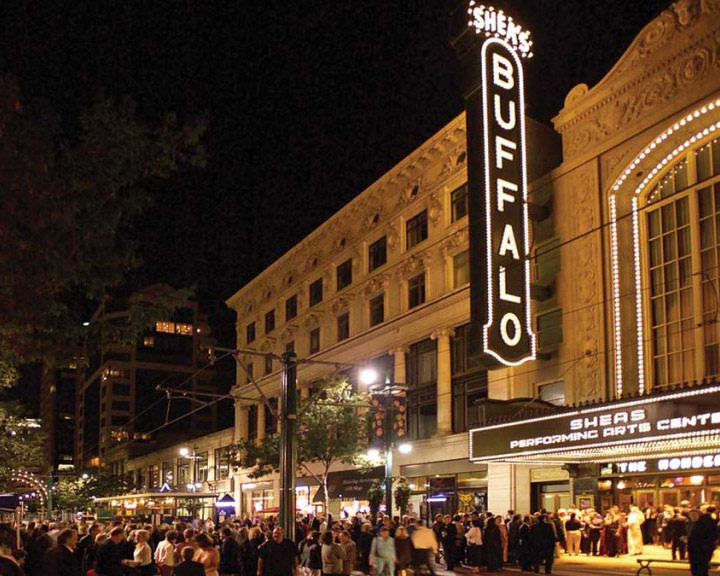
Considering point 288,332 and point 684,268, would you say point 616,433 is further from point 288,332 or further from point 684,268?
point 288,332

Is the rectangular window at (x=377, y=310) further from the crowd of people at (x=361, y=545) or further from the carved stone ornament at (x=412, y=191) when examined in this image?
the crowd of people at (x=361, y=545)

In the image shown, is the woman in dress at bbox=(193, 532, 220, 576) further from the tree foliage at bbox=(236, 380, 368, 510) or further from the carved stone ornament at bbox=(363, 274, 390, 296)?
the carved stone ornament at bbox=(363, 274, 390, 296)

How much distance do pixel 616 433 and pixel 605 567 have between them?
4.04m

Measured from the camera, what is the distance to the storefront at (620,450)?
22.8 m

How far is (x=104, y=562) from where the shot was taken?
626 inches

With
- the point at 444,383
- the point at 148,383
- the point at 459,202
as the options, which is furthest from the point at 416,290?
the point at 148,383

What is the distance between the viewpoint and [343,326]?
53594 mm

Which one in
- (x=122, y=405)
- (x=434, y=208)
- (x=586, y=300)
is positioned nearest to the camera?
(x=586, y=300)

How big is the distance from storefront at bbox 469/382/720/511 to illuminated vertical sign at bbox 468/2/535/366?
3.94 meters

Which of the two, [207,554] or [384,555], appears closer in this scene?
[207,554]

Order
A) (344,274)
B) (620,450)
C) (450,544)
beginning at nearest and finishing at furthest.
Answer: (620,450) → (450,544) → (344,274)

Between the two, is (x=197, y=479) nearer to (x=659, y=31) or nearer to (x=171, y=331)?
(x=659, y=31)

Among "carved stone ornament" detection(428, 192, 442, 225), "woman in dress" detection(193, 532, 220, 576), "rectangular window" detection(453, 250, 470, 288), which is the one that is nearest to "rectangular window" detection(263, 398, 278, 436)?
"carved stone ornament" detection(428, 192, 442, 225)

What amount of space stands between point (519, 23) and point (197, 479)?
55.3 meters
